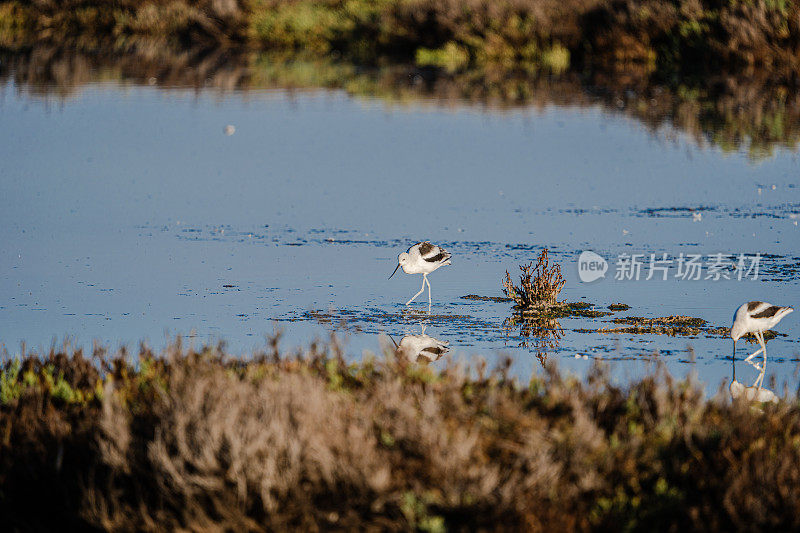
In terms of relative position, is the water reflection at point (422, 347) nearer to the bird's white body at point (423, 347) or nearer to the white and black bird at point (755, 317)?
the bird's white body at point (423, 347)

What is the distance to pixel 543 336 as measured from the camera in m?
8.49

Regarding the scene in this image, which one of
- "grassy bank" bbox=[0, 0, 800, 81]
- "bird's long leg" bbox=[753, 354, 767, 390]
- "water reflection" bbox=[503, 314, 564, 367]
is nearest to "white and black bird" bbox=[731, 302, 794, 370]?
"bird's long leg" bbox=[753, 354, 767, 390]

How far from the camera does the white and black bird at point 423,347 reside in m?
7.78

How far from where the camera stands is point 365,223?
1288 cm

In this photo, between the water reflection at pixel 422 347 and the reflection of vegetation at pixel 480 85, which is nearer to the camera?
the water reflection at pixel 422 347

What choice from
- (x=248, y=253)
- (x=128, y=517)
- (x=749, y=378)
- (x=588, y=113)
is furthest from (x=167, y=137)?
(x=128, y=517)

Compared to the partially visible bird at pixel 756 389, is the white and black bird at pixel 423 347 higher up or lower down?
lower down

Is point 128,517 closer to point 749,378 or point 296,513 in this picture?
point 296,513

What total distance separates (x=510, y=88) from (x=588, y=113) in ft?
14.3

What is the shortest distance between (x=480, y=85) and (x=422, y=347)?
62.0 ft

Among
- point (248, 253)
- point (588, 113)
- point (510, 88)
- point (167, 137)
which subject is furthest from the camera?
point (510, 88)

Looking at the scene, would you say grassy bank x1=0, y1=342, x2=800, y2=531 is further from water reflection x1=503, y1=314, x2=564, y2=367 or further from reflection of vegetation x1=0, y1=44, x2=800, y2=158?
reflection of vegetation x1=0, y1=44, x2=800, y2=158

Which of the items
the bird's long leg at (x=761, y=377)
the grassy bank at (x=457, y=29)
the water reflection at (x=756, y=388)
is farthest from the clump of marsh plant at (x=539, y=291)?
the grassy bank at (x=457, y=29)

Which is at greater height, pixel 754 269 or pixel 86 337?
pixel 754 269
